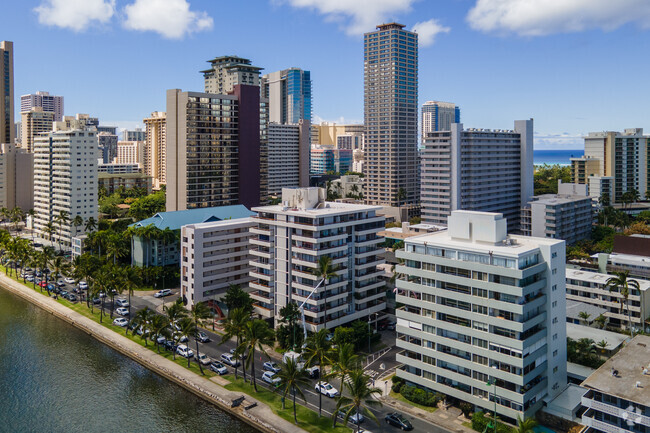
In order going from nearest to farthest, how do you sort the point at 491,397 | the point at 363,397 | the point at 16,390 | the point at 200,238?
the point at 363,397, the point at 491,397, the point at 16,390, the point at 200,238

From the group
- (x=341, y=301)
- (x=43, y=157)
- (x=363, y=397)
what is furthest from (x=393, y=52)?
(x=363, y=397)

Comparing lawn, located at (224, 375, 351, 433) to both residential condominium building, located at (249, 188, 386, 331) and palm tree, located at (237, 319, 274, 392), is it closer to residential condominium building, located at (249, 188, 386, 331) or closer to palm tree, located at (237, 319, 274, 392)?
palm tree, located at (237, 319, 274, 392)

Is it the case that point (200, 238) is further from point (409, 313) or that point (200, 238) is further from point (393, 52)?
point (393, 52)

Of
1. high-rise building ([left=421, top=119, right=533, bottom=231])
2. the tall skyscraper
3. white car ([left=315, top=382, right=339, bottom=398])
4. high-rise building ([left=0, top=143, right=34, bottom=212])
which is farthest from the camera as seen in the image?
high-rise building ([left=0, top=143, right=34, bottom=212])

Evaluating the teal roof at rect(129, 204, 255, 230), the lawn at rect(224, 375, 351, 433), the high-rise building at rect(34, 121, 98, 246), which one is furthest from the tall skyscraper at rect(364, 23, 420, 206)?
the lawn at rect(224, 375, 351, 433)

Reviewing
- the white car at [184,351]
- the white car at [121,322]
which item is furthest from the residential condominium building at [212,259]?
the white car at [184,351]

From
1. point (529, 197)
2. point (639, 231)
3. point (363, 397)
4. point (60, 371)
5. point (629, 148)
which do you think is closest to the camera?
point (363, 397)

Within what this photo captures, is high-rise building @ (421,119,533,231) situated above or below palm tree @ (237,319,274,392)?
above

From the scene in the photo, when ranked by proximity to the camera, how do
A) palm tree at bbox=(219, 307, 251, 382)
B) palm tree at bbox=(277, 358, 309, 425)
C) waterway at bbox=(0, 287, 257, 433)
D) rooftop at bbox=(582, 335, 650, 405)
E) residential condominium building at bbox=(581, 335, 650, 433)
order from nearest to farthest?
residential condominium building at bbox=(581, 335, 650, 433)
rooftop at bbox=(582, 335, 650, 405)
palm tree at bbox=(277, 358, 309, 425)
waterway at bbox=(0, 287, 257, 433)
palm tree at bbox=(219, 307, 251, 382)
